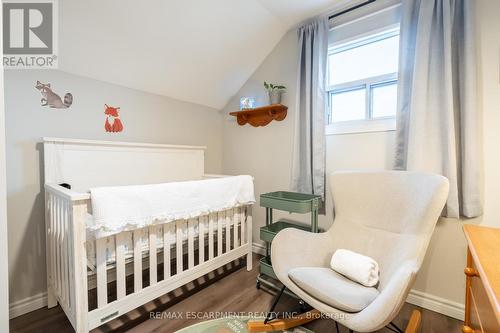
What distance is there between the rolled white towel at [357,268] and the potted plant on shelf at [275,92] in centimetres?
151

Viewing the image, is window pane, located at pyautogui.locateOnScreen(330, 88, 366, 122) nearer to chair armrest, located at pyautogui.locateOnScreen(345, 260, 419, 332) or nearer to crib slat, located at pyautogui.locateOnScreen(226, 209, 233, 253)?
crib slat, located at pyautogui.locateOnScreen(226, 209, 233, 253)

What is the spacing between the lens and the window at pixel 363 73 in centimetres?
A: 179

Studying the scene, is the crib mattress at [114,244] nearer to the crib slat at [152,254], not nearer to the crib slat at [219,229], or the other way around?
the crib slat at [152,254]

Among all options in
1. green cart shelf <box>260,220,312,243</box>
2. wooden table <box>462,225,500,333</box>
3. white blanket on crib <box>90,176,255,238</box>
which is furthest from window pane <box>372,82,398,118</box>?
white blanket on crib <box>90,176,255,238</box>

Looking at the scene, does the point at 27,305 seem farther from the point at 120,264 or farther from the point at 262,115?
the point at 262,115

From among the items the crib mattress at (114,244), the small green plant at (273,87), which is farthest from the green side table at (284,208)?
the small green plant at (273,87)

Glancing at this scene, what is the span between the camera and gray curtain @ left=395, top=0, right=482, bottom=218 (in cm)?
137

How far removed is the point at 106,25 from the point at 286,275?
6.51 ft

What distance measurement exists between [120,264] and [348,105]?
6.83 ft

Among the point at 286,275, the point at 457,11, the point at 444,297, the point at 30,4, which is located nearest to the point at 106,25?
the point at 30,4

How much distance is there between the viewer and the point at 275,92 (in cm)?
226

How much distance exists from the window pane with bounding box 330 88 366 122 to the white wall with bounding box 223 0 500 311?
21 centimetres

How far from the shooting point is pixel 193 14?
1817 mm

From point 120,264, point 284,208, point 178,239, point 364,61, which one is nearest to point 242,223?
point 284,208
